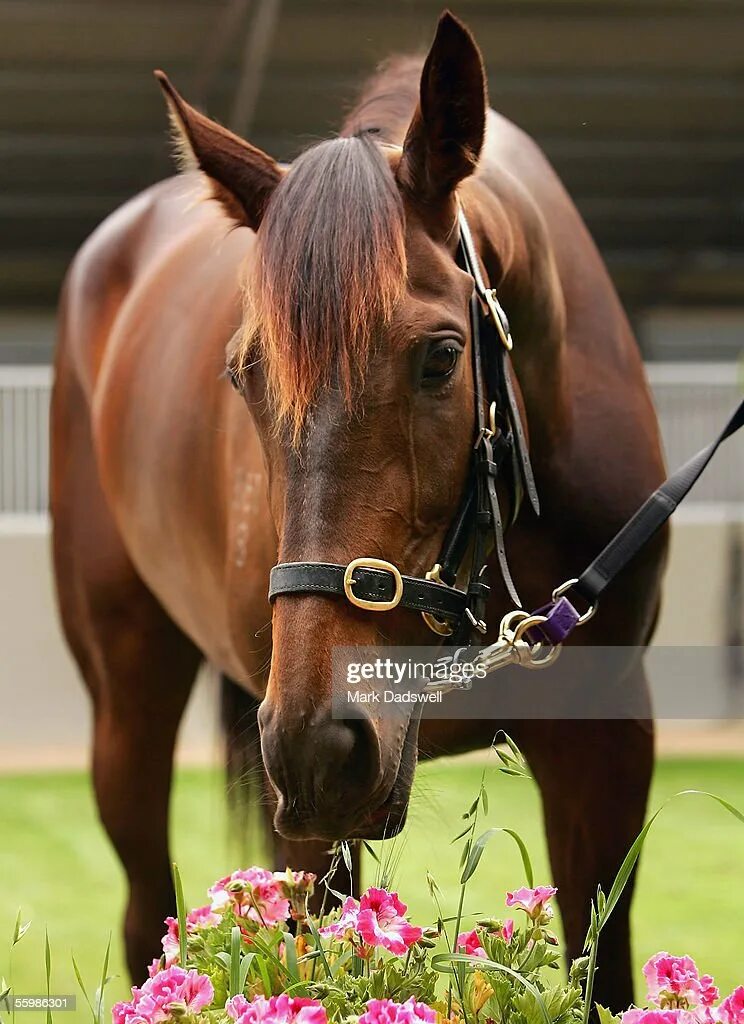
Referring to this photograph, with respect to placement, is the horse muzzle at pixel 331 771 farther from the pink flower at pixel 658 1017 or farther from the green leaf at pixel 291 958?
the pink flower at pixel 658 1017

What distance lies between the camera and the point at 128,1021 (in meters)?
1.21

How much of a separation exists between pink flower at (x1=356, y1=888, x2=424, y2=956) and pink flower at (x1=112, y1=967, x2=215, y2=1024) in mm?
164

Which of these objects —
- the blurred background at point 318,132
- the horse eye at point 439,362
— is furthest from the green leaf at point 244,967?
the blurred background at point 318,132

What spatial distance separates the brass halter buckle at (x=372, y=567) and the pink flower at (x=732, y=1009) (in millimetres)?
523

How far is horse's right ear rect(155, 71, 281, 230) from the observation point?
66.7 inches

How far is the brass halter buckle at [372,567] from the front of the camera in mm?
1359

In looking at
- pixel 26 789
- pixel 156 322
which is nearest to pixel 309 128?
pixel 26 789

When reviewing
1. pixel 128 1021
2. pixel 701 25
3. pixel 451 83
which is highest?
pixel 701 25

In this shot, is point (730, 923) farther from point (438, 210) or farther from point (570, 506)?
point (438, 210)

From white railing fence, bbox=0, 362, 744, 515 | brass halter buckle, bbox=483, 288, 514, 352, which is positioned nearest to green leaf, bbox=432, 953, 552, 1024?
brass halter buckle, bbox=483, 288, 514, 352

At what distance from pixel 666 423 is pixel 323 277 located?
6.97 m

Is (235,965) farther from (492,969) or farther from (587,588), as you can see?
(587,588)

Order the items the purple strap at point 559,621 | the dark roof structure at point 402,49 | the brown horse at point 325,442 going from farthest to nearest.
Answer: the dark roof structure at point 402,49
the purple strap at point 559,621
the brown horse at point 325,442

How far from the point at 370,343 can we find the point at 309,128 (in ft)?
20.6
